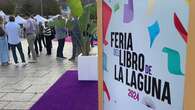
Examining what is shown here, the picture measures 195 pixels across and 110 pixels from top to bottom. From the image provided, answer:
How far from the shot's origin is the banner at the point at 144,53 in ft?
9.90

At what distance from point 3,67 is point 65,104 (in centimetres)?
745

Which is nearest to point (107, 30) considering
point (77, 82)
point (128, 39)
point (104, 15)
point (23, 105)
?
point (104, 15)

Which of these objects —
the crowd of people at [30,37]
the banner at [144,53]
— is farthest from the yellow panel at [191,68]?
the crowd of people at [30,37]

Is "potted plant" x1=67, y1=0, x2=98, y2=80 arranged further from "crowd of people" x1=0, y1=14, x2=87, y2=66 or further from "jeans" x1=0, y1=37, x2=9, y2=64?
"jeans" x1=0, y1=37, x2=9, y2=64

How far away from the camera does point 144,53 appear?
348 centimetres

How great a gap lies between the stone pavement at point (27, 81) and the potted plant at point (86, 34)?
982mm

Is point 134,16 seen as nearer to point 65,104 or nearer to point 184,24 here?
point 184,24

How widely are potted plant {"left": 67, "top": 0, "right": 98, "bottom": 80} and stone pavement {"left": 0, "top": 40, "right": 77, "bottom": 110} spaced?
0.98 metres

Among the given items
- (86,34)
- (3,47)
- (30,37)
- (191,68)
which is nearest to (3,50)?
(3,47)

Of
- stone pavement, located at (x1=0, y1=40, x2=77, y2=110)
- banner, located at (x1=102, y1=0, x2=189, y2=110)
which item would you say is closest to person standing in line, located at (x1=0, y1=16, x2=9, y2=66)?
stone pavement, located at (x1=0, y1=40, x2=77, y2=110)

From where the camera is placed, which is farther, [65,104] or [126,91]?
[65,104]

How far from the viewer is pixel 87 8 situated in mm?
10523

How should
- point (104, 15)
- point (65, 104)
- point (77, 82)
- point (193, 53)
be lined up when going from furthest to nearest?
1. point (77, 82)
2. point (65, 104)
3. point (104, 15)
4. point (193, 53)

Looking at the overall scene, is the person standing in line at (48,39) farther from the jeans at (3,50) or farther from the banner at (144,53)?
the banner at (144,53)
